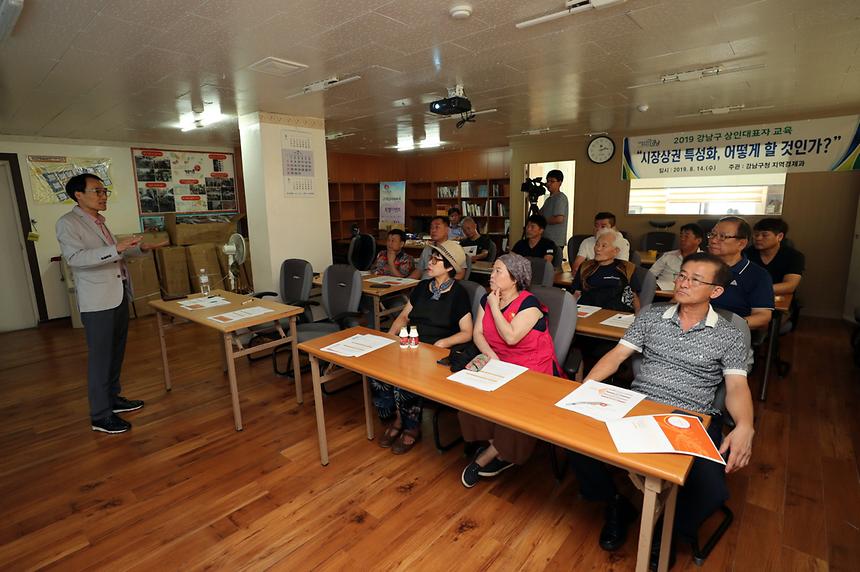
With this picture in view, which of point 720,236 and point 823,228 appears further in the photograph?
point 823,228

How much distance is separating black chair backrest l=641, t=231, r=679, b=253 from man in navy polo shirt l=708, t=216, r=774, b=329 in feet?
12.3

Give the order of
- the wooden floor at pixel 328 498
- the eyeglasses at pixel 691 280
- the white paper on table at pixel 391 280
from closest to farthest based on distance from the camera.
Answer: the eyeglasses at pixel 691 280 → the wooden floor at pixel 328 498 → the white paper on table at pixel 391 280

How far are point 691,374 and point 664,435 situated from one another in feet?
2.02

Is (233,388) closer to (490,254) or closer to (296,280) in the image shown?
(296,280)

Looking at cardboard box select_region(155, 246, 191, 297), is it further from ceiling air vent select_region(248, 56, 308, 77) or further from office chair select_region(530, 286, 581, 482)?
office chair select_region(530, 286, 581, 482)

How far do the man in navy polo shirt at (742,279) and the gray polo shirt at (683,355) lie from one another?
1.25 m

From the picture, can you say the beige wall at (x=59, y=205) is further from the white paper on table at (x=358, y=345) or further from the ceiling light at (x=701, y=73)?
the ceiling light at (x=701, y=73)

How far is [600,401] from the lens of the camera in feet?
5.79

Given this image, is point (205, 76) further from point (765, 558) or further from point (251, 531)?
point (765, 558)

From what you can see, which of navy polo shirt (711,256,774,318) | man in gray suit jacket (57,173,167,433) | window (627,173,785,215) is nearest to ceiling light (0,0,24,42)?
Answer: man in gray suit jacket (57,173,167,433)

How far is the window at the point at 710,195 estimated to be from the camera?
623 cm

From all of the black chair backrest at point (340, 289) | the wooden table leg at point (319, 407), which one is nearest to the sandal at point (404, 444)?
the wooden table leg at point (319, 407)

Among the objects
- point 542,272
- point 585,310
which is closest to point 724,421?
point 585,310

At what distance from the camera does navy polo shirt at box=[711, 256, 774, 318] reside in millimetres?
2900
